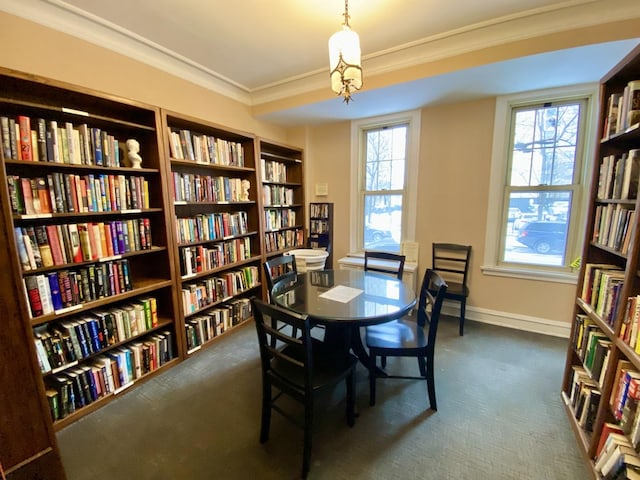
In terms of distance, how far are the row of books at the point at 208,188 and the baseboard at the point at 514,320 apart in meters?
2.72

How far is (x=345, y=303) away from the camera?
1.74 metres

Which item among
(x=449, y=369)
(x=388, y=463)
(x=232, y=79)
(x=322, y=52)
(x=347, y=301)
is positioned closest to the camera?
(x=388, y=463)

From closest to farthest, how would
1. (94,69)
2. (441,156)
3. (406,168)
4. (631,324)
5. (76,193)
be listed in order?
(631,324), (76,193), (94,69), (441,156), (406,168)

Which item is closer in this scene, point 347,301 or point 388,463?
point 388,463

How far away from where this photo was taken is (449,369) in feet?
7.11

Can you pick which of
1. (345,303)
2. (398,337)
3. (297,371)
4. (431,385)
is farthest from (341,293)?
(431,385)

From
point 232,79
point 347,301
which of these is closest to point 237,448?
point 347,301

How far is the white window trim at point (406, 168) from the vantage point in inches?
123

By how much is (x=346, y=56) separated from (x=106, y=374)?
8.49 ft

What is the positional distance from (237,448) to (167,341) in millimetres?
1153

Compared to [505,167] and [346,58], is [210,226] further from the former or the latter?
[505,167]

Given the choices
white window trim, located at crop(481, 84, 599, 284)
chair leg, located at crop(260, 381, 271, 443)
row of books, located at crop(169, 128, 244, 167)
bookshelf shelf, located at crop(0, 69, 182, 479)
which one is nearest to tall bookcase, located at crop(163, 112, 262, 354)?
row of books, located at crop(169, 128, 244, 167)

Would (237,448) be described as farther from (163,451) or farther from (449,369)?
(449,369)

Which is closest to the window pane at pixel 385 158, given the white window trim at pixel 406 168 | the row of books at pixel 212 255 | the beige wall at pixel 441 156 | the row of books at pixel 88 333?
the white window trim at pixel 406 168
